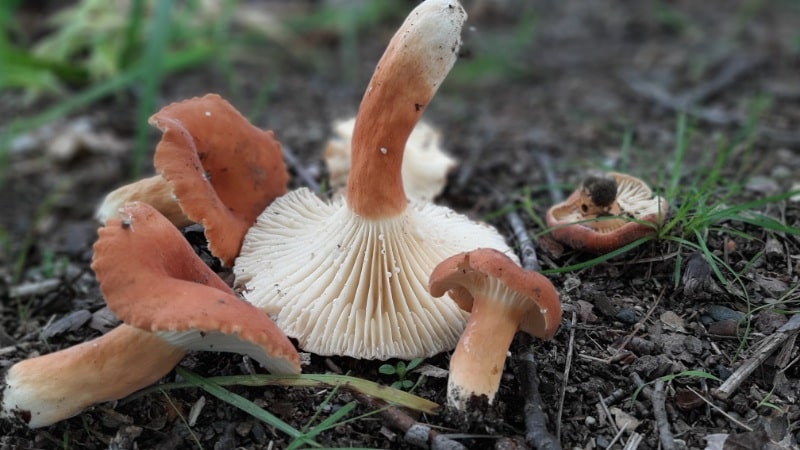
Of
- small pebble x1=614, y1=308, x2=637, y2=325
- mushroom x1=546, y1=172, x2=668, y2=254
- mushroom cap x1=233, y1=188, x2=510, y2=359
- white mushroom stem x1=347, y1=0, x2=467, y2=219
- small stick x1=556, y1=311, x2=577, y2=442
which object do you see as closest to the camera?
small stick x1=556, y1=311, x2=577, y2=442

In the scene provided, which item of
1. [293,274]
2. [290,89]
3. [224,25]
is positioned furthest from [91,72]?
Result: [293,274]

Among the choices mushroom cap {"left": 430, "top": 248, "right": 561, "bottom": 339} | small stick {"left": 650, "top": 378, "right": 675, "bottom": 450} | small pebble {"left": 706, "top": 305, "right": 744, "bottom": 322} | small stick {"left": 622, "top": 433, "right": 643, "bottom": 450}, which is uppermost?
mushroom cap {"left": 430, "top": 248, "right": 561, "bottom": 339}

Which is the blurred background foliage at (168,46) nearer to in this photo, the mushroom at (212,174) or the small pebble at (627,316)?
the mushroom at (212,174)

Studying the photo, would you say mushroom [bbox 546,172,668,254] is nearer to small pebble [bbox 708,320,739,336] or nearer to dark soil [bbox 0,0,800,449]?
dark soil [bbox 0,0,800,449]

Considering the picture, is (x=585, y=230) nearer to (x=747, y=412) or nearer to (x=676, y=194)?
(x=676, y=194)

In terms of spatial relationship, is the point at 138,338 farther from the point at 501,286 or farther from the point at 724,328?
the point at 724,328

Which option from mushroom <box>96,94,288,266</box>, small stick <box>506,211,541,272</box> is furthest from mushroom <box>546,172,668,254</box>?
mushroom <box>96,94,288,266</box>

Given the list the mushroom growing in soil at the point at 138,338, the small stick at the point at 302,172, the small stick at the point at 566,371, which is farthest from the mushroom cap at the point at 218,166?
the small stick at the point at 566,371
